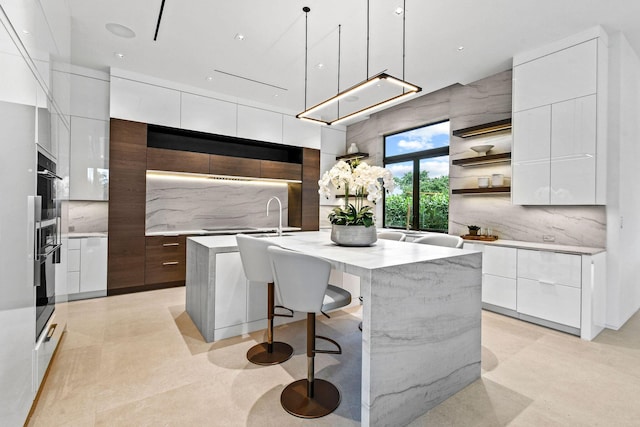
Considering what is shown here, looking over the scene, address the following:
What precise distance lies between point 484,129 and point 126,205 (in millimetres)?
4660

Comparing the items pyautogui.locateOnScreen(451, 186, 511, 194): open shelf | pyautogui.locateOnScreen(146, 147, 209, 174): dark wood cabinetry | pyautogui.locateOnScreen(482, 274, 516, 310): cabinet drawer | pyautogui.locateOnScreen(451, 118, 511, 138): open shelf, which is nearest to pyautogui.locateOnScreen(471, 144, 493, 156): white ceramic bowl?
pyautogui.locateOnScreen(451, 118, 511, 138): open shelf

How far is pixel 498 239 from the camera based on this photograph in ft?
12.3

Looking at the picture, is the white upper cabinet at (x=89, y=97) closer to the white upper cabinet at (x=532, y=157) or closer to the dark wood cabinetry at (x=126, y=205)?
the dark wood cabinetry at (x=126, y=205)

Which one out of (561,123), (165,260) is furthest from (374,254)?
(165,260)

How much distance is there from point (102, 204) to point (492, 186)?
5098 mm

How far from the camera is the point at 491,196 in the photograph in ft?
12.9

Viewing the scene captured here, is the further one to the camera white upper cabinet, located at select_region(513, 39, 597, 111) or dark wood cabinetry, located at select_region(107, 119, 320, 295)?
dark wood cabinetry, located at select_region(107, 119, 320, 295)

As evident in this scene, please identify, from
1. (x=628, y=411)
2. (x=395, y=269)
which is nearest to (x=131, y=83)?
(x=395, y=269)

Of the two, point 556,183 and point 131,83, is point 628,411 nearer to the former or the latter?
point 556,183

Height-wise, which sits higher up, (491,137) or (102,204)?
(491,137)

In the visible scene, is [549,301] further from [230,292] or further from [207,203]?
[207,203]

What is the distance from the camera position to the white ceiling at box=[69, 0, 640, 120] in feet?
8.61

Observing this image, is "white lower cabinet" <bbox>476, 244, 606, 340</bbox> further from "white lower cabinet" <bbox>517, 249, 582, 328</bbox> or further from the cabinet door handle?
the cabinet door handle

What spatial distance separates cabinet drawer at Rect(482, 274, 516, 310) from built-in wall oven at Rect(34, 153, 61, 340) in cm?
389
